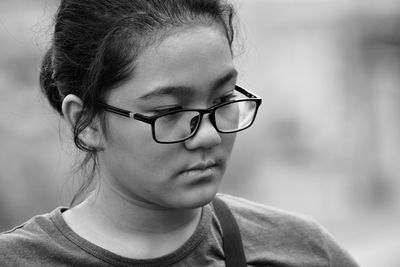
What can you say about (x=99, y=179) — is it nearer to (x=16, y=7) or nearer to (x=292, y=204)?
(x=16, y=7)

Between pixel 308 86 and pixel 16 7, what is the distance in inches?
204

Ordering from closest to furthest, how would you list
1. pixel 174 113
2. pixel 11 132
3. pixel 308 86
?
pixel 174 113
pixel 11 132
pixel 308 86

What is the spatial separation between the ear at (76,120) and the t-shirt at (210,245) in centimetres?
21

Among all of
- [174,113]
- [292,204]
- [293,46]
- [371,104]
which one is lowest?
[292,204]

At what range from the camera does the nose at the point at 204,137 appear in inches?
79.9

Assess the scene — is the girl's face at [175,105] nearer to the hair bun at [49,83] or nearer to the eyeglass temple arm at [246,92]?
the eyeglass temple arm at [246,92]

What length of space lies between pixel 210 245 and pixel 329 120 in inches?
290

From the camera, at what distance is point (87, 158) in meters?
2.31

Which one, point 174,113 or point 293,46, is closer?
point 174,113

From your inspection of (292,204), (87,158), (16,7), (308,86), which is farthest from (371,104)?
(87,158)

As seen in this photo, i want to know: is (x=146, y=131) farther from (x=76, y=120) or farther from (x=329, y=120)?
(x=329, y=120)

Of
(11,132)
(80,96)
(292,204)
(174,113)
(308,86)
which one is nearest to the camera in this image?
(174,113)

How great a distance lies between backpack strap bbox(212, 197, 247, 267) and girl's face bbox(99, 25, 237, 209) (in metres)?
0.23

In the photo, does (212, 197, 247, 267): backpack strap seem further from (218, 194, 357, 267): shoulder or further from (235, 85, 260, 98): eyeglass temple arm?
(235, 85, 260, 98): eyeglass temple arm
